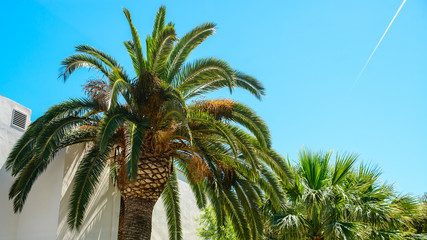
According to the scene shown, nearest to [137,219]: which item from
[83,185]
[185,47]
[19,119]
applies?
[83,185]

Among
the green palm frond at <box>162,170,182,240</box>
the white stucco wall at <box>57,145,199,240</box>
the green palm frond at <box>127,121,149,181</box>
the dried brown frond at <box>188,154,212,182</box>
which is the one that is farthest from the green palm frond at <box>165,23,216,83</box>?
the white stucco wall at <box>57,145,199,240</box>

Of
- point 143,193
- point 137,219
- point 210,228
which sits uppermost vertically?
point 143,193

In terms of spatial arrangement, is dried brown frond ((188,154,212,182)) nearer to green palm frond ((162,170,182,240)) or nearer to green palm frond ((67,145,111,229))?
green palm frond ((67,145,111,229))

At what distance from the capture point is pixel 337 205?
11.4 m

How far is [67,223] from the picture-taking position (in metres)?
11.1

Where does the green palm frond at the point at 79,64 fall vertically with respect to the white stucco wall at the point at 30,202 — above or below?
above

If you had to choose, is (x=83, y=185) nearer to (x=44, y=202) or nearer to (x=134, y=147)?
(x=44, y=202)

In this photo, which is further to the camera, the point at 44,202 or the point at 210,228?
the point at 210,228

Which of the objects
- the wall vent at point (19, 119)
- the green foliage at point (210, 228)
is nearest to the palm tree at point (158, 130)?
the wall vent at point (19, 119)

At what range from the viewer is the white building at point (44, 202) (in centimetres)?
1105

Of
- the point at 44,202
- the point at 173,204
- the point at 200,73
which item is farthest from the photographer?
the point at 173,204

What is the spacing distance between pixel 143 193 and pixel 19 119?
4.39m

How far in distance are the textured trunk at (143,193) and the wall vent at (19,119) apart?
3645 mm

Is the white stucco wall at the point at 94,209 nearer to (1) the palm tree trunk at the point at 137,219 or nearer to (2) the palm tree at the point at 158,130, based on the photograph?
(2) the palm tree at the point at 158,130
